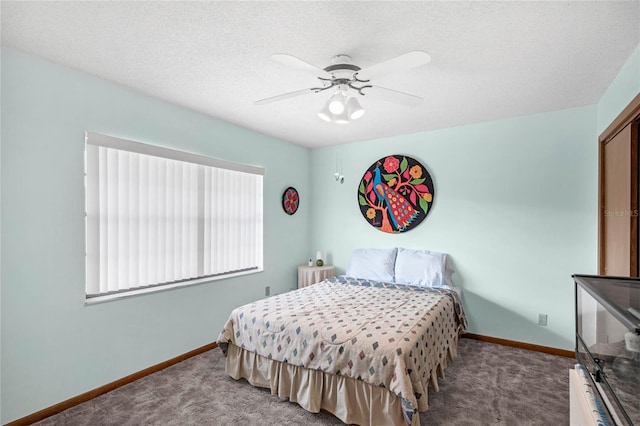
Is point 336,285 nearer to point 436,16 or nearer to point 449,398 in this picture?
point 449,398

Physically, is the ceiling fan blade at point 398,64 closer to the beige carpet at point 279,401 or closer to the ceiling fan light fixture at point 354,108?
the ceiling fan light fixture at point 354,108

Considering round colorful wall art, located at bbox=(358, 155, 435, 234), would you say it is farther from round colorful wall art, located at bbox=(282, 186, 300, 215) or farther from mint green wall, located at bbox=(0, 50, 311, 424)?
mint green wall, located at bbox=(0, 50, 311, 424)

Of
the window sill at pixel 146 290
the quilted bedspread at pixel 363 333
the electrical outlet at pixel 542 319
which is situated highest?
the window sill at pixel 146 290

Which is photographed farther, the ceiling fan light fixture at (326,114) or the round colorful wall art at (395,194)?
the round colorful wall art at (395,194)

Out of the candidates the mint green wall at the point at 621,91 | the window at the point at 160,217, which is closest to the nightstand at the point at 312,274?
the window at the point at 160,217

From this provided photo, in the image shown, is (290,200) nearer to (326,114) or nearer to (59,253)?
(326,114)

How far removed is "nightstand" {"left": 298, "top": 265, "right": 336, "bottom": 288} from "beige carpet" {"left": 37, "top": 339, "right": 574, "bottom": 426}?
1.66 metres

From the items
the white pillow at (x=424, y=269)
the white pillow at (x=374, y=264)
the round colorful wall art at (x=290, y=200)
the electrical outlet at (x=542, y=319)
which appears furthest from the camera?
the round colorful wall art at (x=290, y=200)

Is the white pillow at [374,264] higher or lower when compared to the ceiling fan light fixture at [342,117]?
lower

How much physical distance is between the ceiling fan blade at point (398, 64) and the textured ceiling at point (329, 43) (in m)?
0.22

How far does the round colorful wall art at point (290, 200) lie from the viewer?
4332 mm

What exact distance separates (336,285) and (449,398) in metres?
1.59

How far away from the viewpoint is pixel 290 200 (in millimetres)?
4426

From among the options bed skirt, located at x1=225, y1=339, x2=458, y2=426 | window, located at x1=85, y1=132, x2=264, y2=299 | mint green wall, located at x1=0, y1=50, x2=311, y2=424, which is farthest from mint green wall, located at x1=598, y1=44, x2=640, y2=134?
mint green wall, located at x1=0, y1=50, x2=311, y2=424
